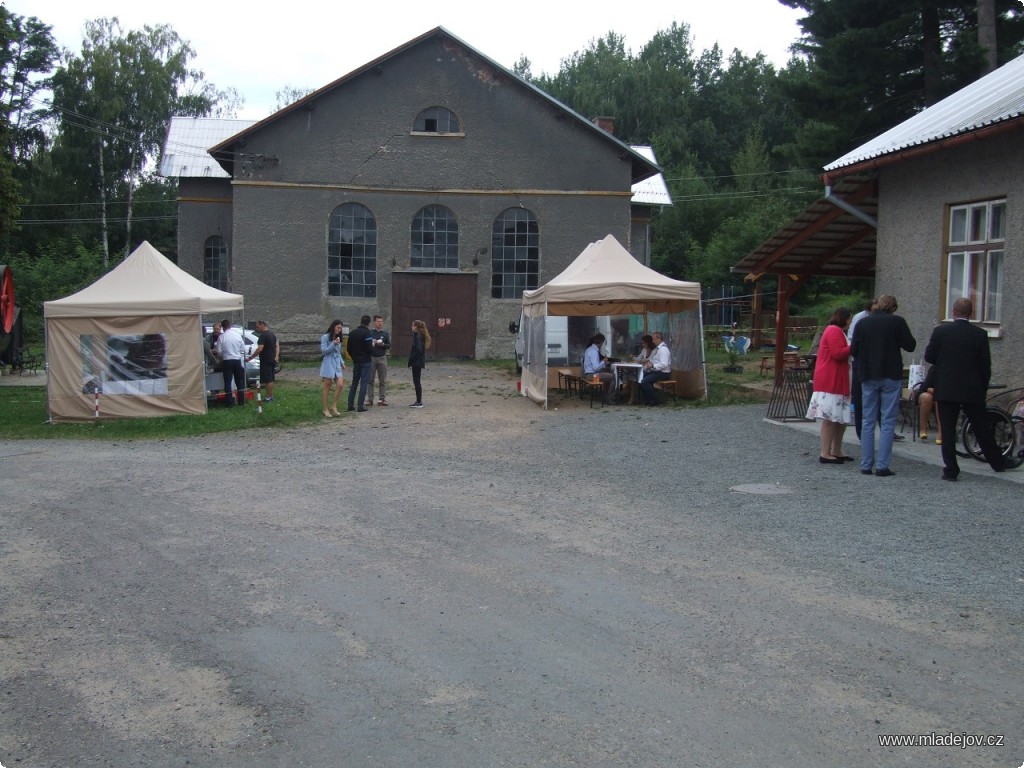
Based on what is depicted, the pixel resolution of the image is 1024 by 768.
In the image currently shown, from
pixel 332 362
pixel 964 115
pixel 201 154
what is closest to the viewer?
pixel 964 115

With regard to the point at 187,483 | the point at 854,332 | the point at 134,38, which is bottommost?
the point at 187,483

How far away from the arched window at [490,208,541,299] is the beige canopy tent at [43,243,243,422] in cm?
1393

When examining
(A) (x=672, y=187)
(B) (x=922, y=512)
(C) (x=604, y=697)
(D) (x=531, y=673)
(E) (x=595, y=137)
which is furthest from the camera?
(A) (x=672, y=187)

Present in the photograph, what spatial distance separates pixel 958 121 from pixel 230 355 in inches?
493

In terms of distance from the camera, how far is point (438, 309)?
29938mm

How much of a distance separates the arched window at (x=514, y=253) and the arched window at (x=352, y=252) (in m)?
3.67

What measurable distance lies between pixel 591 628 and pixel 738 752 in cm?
159

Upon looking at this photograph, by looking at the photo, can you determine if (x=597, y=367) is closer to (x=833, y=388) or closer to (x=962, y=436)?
(x=833, y=388)

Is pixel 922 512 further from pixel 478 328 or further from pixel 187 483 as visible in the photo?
pixel 478 328

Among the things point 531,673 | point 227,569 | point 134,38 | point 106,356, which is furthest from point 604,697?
point 134,38

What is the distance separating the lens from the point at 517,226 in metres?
30.0

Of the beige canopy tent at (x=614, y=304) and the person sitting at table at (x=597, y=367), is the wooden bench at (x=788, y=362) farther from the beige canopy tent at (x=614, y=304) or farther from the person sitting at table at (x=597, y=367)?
the person sitting at table at (x=597, y=367)

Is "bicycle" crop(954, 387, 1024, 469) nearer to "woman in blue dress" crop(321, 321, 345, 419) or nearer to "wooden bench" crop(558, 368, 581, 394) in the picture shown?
"wooden bench" crop(558, 368, 581, 394)

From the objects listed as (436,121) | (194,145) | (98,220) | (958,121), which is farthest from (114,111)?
(958,121)
